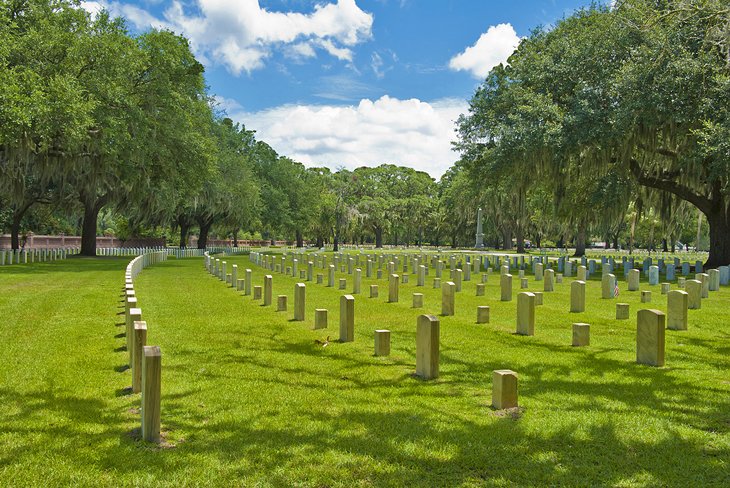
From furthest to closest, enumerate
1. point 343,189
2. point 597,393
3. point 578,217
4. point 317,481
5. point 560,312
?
point 343,189
point 578,217
point 560,312
point 597,393
point 317,481

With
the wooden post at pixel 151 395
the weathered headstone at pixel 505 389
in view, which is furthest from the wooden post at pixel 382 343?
the wooden post at pixel 151 395

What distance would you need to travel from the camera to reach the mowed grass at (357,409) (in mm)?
3975

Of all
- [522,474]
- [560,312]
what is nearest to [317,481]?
[522,474]

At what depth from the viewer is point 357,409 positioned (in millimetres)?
5344

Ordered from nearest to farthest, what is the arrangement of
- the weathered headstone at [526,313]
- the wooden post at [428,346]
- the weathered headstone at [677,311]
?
the wooden post at [428,346] < the weathered headstone at [526,313] < the weathered headstone at [677,311]

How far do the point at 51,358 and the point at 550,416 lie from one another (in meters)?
5.96

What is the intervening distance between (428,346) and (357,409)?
1.37 m

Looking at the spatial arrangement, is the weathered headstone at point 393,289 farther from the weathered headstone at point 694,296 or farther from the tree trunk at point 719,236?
the tree trunk at point 719,236

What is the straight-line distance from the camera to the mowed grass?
3.97 meters

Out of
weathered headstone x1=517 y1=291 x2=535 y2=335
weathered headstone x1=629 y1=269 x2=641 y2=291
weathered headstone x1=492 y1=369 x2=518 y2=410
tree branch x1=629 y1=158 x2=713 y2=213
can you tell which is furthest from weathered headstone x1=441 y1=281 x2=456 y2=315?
tree branch x1=629 y1=158 x2=713 y2=213

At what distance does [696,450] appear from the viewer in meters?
4.35

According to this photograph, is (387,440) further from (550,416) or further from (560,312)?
(560,312)

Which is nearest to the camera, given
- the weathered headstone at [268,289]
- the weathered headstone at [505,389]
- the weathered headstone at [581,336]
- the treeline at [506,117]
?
the weathered headstone at [505,389]

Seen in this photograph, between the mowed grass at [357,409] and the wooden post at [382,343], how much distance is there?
7.8 inches
